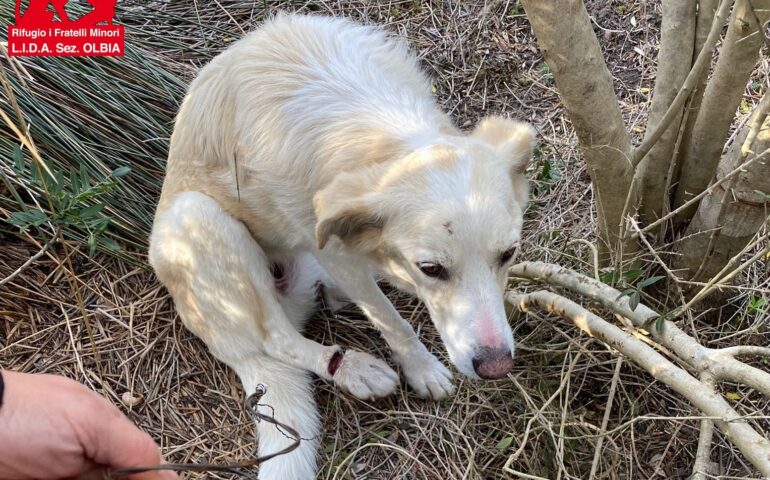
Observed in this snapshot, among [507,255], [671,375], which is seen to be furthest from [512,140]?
[671,375]

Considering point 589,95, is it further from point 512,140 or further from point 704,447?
A: point 704,447

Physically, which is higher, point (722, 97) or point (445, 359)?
point (722, 97)

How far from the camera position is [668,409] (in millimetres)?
2604

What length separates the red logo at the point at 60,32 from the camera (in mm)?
3523

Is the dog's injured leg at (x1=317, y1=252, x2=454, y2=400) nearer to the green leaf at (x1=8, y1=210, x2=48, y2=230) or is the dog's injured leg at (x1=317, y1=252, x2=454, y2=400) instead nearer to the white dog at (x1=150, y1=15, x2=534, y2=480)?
the white dog at (x1=150, y1=15, x2=534, y2=480)

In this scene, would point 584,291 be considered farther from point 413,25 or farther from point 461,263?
point 413,25

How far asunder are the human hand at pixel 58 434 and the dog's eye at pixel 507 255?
4.02 feet

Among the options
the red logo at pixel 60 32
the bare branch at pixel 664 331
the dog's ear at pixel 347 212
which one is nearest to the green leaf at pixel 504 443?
the bare branch at pixel 664 331

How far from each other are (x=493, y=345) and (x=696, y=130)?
119 centimetres

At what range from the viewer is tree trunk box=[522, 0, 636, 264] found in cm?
205

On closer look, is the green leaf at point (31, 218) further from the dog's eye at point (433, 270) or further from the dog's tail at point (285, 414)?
the dog's eye at point (433, 270)

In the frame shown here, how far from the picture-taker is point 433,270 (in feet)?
6.91

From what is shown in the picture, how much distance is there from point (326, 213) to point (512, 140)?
73 cm

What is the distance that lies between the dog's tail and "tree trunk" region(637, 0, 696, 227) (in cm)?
166
